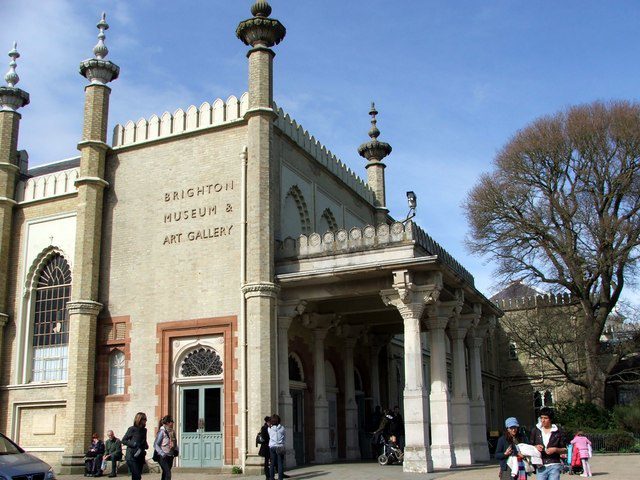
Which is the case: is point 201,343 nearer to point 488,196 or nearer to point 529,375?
point 488,196

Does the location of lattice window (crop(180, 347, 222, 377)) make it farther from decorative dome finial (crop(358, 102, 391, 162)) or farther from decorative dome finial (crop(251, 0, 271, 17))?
decorative dome finial (crop(358, 102, 391, 162))

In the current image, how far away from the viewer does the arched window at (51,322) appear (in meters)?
22.1

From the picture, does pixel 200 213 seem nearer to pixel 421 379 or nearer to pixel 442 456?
pixel 421 379

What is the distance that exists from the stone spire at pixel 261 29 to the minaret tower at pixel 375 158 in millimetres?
9994

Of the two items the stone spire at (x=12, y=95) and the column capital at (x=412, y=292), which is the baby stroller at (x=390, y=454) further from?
→ the stone spire at (x=12, y=95)

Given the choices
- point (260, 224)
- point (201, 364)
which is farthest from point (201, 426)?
point (260, 224)

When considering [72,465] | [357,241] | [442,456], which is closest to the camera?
[442,456]

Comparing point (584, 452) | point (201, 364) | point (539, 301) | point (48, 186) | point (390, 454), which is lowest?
point (390, 454)

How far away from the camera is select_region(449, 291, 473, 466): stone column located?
65.5ft

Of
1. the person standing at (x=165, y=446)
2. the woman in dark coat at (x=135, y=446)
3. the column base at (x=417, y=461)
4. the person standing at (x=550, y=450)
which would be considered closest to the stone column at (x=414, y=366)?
the column base at (x=417, y=461)

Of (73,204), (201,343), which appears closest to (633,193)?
(201,343)

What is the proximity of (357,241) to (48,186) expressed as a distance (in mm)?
10851

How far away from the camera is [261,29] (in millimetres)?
20125

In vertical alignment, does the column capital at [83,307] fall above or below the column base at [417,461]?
above
